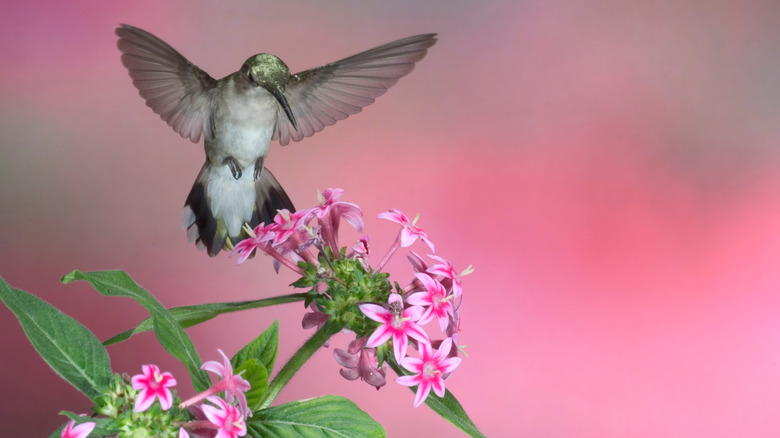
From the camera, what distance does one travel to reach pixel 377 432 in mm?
621

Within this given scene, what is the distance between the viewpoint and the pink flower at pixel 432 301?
A: 1.99 feet

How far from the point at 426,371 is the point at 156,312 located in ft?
0.72

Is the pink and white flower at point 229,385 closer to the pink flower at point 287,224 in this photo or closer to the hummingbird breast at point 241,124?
the pink flower at point 287,224

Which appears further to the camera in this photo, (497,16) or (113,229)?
(497,16)

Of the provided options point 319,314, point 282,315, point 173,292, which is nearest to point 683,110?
point 282,315

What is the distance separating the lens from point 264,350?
0.72 metres

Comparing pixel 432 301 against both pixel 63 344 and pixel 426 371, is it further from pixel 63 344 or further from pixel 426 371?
pixel 63 344

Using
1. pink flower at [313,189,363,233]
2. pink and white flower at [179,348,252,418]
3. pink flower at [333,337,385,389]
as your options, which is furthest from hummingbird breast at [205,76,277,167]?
pink and white flower at [179,348,252,418]

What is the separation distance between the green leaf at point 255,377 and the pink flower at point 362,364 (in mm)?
107

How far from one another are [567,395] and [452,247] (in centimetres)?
44

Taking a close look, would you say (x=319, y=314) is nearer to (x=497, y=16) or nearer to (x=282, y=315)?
(x=282, y=315)

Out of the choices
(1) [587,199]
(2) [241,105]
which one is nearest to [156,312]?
(2) [241,105]

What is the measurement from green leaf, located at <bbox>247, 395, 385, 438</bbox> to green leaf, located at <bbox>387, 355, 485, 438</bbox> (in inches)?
2.2

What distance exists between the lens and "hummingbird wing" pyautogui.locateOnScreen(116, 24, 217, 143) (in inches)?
33.3
